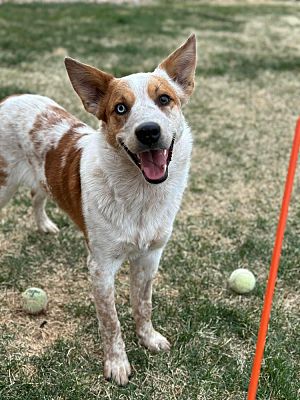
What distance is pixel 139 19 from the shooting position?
12.4 metres

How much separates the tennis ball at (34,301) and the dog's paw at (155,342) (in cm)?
70

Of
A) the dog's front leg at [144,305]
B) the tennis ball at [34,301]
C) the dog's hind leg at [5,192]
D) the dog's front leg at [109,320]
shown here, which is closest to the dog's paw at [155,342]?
the dog's front leg at [144,305]

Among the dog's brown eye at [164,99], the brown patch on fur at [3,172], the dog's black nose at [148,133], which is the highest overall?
the dog's brown eye at [164,99]

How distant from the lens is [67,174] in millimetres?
3168

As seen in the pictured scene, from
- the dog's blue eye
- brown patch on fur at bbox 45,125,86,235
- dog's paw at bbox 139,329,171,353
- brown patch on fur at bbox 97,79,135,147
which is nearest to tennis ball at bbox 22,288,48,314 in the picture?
brown patch on fur at bbox 45,125,86,235

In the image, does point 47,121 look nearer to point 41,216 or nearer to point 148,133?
point 41,216

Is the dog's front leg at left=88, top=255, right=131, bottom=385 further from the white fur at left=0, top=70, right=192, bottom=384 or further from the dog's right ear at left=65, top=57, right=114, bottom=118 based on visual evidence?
the dog's right ear at left=65, top=57, right=114, bottom=118

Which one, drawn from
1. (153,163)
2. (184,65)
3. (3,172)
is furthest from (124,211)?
(3,172)

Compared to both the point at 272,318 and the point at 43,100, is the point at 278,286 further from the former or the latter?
the point at 43,100

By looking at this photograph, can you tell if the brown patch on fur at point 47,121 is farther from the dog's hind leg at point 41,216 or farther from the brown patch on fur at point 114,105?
the dog's hind leg at point 41,216

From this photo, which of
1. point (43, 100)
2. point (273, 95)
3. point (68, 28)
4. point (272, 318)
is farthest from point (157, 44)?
point (272, 318)

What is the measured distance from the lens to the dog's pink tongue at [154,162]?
2.55 meters

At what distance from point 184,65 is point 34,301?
5.74 ft

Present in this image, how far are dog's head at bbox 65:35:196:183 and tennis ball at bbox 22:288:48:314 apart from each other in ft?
4.09
